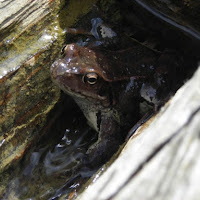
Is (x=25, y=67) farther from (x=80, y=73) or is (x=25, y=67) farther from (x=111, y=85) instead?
(x=111, y=85)

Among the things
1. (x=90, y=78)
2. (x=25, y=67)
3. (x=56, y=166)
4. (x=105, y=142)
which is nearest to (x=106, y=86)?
(x=90, y=78)

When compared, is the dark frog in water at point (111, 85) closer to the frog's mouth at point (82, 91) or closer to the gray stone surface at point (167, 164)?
the frog's mouth at point (82, 91)

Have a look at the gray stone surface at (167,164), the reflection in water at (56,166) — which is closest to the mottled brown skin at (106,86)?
the reflection in water at (56,166)

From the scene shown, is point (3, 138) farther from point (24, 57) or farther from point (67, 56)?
point (67, 56)

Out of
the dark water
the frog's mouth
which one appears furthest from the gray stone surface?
the dark water

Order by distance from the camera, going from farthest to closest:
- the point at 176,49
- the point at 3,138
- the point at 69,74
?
1. the point at 176,49
2. the point at 3,138
3. the point at 69,74

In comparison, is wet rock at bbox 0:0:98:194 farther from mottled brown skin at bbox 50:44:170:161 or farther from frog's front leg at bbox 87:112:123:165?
frog's front leg at bbox 87:112:123:165

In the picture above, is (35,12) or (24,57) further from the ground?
(35,12)

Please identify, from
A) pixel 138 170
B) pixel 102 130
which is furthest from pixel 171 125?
pixel 102 130
